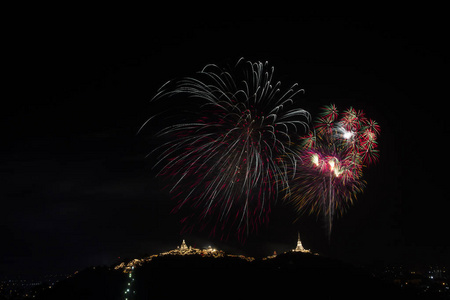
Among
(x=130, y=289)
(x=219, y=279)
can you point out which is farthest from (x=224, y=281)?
(x=130, y=289)

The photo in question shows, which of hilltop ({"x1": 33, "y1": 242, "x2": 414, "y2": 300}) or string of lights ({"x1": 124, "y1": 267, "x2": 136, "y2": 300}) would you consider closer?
string of lights ({"x1": 124, "y1": 267, "x2": 136, "y2": 300})

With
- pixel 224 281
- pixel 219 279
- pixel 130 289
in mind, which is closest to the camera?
pixel 130 289

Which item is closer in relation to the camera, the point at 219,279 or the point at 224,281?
the point at 224,281

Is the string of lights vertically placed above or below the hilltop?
below

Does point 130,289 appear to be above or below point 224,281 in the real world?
below

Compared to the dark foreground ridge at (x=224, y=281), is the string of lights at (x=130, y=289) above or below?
below

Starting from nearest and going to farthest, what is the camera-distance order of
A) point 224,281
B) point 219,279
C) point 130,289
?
1. point 130,289
2. point 224,281
3. point 219,279

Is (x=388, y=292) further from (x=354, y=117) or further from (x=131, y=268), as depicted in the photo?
(x=354, y=117)

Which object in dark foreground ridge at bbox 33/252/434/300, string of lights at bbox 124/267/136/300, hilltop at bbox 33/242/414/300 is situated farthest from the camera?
hilltop at bbox 33/242/414/300

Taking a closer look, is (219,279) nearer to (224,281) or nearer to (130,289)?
(224,281)
